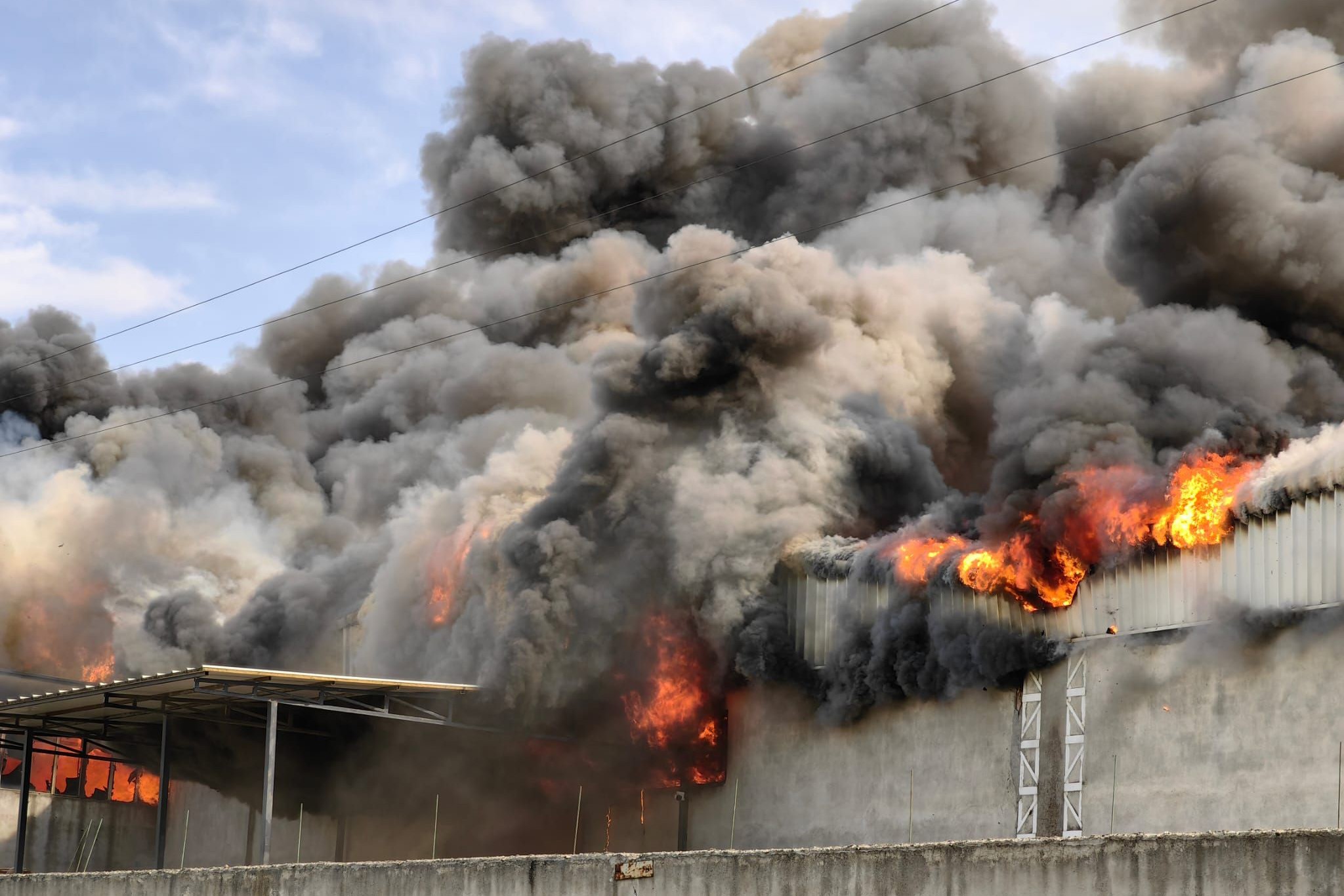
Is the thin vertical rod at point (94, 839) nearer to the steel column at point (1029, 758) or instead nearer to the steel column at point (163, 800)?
the steel column at point (163, 800)

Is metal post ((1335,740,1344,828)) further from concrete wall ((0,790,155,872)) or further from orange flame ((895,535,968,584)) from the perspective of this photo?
concrete wall ((0,790,155,872))

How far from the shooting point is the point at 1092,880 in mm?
A: 15352

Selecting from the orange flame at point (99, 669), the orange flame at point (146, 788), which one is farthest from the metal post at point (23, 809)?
the orange flame at point (99, 669)

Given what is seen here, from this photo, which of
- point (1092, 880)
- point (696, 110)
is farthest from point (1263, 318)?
point (696, 110)

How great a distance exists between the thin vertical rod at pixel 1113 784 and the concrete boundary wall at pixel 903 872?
1098 cm

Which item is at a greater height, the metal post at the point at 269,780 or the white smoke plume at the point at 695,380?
the white smoke plume at the point at 695,380

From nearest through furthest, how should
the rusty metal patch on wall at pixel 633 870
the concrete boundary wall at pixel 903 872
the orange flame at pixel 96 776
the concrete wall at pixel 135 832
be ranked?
the concrete boundary wall at pixel 903 872, the rusty metal patch on wall at pixel 633 870, the concrete wall at pixel 135 832, the orange flame at pixel 96 776

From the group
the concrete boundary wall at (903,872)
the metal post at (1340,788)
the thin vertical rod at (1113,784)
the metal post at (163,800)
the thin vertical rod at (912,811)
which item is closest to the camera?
the concrete boundary wall at (903,872)

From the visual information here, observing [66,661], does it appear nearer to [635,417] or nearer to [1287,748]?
[635,417]

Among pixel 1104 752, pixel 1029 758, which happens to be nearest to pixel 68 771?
pixel 1029 758

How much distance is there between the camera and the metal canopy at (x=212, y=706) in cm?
3123

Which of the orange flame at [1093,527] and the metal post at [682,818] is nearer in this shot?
the orange flame at [1093,527]

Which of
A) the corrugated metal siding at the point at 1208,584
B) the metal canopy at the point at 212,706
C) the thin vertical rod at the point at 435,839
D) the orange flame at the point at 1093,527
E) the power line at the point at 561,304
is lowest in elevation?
the thin vertical rod at the point at 435,839

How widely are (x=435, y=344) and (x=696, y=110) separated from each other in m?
16.9
